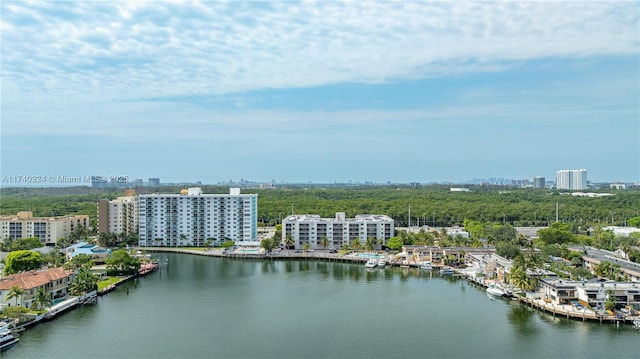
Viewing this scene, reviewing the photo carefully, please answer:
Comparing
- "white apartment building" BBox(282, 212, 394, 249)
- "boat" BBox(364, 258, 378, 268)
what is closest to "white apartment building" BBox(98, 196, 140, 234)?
"white apartment building" BBox(282, 212, 394, 249)

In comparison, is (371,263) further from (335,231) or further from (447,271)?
(335,231)

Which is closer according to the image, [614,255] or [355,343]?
[355,343]

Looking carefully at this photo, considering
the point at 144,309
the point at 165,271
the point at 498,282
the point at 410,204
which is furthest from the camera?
the point at 410,204

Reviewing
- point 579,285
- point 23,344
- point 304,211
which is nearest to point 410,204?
point 304,211

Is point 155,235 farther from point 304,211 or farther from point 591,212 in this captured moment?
point 591,212

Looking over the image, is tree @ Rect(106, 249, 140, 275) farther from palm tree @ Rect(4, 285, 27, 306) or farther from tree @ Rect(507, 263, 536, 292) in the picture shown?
tree @ Rect(507, 263, 536, 292)

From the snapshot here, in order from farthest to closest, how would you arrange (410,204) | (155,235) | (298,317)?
(410,204) < (155,235) < (298,317)

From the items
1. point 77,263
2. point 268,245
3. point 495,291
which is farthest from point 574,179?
point 77,263
